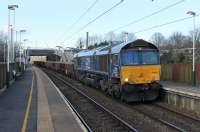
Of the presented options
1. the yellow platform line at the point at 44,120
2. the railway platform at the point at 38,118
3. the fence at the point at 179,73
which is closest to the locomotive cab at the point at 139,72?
the railway platform at the point at 38,118

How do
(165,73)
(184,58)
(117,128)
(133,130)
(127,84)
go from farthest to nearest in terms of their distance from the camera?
(184,58) < (165,73) < (127,84) < (117,128) < (133,130)

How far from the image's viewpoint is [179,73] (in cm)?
3631

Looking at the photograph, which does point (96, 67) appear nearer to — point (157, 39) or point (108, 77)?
point (108, 77)

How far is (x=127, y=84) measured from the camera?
2145cm

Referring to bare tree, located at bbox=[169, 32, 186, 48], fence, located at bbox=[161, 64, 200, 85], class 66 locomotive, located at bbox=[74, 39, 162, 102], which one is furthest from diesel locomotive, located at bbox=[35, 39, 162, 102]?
bare tree, located at bbox=[169, 32, 186, 48]

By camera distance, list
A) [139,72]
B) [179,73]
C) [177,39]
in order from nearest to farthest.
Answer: [139,72] → [179,73] → [177,39]

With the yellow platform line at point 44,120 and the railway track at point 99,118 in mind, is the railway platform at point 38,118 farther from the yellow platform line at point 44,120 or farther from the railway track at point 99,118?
the railway track at point 99,118

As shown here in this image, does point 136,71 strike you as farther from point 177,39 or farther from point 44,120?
point 177,39

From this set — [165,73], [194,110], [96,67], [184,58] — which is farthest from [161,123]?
[184,58]

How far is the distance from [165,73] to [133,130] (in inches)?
1039

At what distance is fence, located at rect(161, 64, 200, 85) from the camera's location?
112ft

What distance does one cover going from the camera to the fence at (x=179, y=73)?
34219 millimetres

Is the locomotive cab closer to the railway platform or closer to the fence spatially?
the railway platform

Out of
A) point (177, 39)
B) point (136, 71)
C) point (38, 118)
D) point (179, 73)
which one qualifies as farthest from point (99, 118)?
point (177, 39)
